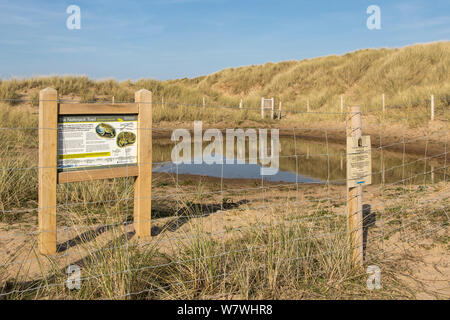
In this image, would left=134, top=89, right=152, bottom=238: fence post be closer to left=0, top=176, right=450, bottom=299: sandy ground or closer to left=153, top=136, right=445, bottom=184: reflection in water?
left=0, top=176, right=450, bottom=299: sandy ground

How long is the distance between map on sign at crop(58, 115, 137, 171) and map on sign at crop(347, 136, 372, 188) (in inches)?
107

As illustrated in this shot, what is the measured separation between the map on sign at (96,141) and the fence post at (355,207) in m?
2.71

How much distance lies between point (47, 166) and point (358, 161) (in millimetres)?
3392

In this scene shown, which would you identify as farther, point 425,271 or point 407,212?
point 407,212

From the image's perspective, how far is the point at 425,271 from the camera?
15.5ft

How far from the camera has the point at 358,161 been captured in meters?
4.47

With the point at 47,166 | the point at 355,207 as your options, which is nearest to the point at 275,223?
the point at 355,207

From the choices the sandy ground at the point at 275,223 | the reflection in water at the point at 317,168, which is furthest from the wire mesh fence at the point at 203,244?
the reflection in water at the point at 317,168

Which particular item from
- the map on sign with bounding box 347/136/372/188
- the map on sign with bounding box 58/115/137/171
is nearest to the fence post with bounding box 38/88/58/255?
the map on sign with bounding box 58/115/137/171

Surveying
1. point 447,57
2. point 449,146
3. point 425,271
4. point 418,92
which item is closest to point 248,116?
point 418,92

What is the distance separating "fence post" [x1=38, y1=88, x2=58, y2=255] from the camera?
4.87 metres

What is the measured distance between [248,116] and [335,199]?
697 inches
